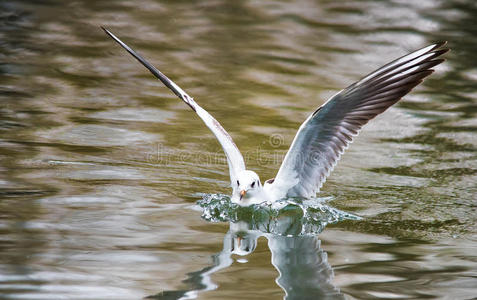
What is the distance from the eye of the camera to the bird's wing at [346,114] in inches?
284

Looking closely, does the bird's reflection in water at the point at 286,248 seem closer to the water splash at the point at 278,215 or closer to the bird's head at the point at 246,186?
the water splash at the point at 278,215

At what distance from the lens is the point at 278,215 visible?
781cm

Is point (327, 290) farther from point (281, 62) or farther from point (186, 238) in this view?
point (281, 62)

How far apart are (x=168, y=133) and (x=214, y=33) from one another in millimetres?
6133

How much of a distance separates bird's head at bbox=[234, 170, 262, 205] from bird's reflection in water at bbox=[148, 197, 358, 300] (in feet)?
0.64

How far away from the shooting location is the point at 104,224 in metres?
7.03

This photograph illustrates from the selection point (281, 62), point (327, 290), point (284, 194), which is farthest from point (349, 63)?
point (327, 290)

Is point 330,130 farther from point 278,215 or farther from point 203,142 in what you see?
point 203,142

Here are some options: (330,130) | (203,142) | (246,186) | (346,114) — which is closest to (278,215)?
(246,186)

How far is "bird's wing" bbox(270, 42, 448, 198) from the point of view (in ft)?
23.7

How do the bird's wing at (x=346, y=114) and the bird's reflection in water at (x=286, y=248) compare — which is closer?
the bird's reflection in water at (x=286, y=248)

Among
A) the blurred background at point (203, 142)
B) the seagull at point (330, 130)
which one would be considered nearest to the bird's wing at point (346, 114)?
the seagull at point (330, 130)

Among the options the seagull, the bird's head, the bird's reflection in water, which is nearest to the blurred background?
the bird's reflection in water

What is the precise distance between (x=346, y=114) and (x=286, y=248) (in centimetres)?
155
